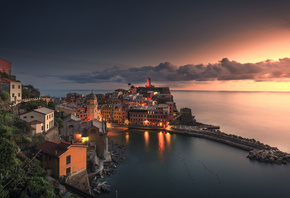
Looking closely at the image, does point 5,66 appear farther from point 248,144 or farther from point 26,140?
point 248,144

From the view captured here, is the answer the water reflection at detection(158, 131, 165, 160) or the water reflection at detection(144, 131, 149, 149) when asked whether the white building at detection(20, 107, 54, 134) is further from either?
the water reflection at detection(144, 131, 149, 149)

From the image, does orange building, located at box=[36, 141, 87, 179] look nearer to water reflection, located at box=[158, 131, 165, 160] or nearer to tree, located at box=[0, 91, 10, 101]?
tree, located at box=[0, 91, 10, 101]

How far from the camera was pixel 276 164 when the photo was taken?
30500 millimetres

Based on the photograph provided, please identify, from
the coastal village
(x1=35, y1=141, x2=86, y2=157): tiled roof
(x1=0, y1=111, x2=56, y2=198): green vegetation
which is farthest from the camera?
(x1=35, y1=141, x2=86, y2=157): tiled roof

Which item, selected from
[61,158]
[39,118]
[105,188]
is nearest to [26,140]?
[39,118]

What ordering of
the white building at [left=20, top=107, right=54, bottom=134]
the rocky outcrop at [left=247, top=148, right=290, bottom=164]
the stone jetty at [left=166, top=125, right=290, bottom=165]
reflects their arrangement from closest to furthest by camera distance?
the white building at [left=20, top=107, right=54, bottom=134], the rocky outcrop at [left=247, top=148, right=290, bottom=164], the stone jetty at [left=166, top=125, right=290, bottom=165]

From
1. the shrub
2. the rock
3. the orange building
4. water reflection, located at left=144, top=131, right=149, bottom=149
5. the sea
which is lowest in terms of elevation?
the sea

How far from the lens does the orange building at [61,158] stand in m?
16.5

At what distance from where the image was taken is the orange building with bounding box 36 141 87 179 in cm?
1645

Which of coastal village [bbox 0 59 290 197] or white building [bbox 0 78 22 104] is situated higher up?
white building [bbox 0 78 22 104]

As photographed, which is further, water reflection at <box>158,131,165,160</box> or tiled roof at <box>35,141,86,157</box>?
water reflection at <box>158,131,165,160</box>

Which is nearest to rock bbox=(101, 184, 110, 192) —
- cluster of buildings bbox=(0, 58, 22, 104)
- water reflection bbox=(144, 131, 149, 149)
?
water reflection bbox=(144, 131, 149, 149)

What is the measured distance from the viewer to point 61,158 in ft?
54.0

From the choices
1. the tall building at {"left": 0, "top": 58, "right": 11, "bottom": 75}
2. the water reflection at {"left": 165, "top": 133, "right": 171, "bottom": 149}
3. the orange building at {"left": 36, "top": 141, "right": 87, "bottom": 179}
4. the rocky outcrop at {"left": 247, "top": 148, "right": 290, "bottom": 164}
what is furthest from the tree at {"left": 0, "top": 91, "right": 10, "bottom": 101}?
the rocky outcrop at {"left": 247, "top": 148, "right": 290, "bottom": 164}
